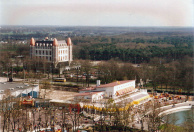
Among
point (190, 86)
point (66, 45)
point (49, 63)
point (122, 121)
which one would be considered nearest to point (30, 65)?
point (49, 63)

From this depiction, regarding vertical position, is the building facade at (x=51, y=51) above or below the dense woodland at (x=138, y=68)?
above

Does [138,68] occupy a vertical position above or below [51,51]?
below

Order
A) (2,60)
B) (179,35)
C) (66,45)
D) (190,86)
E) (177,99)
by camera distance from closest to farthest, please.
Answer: (177,99) < (190,86) < (2,60) < (66,45) < (179,35)

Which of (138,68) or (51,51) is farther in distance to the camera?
(51,51)

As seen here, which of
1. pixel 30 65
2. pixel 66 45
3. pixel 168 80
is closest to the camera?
pixel 168 80

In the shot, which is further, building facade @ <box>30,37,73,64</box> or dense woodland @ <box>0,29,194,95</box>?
building facade @ <box>30,37,73,64</box>

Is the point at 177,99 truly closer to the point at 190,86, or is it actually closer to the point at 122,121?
the point at 190,86

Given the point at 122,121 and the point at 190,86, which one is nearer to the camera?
the point at 122,121

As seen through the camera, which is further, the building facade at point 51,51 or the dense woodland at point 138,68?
the building facade at point 51,51
